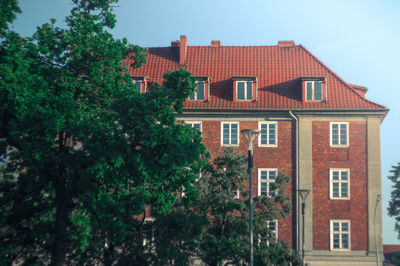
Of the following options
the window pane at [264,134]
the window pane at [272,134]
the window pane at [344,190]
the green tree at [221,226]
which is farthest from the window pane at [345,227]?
the green tree at [221,226]

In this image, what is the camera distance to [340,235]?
106 ft

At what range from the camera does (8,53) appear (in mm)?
16594

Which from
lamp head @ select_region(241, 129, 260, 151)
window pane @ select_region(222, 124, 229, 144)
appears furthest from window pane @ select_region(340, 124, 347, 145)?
lamp head @ select_region(241, 129, 260, 151)

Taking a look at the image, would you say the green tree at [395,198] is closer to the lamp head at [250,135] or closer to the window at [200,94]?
the window at [200,94]

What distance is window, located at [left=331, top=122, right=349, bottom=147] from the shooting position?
3319 cm

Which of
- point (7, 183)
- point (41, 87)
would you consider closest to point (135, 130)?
point (41, 87)

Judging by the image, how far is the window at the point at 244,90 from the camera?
114 ft

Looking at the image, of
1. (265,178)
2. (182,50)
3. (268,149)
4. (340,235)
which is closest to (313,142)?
(268,149)

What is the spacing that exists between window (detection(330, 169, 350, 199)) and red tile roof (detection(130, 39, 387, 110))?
14.5ft

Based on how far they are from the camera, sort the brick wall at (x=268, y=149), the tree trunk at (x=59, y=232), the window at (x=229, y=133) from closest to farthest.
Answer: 1. the tree trunk at (x=59, y=232)
2. the brick wall at (x=268, y=149)
3. the window at (x=229, y=133)

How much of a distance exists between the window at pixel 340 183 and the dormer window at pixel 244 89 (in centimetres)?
776

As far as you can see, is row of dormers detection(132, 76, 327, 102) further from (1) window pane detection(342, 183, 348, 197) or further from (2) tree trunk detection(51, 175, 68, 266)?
(2) tree trunk detection(51, 175, 68, 266)

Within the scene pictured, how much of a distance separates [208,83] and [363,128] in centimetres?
1130

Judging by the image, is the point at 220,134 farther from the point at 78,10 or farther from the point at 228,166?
the point at 78,10
